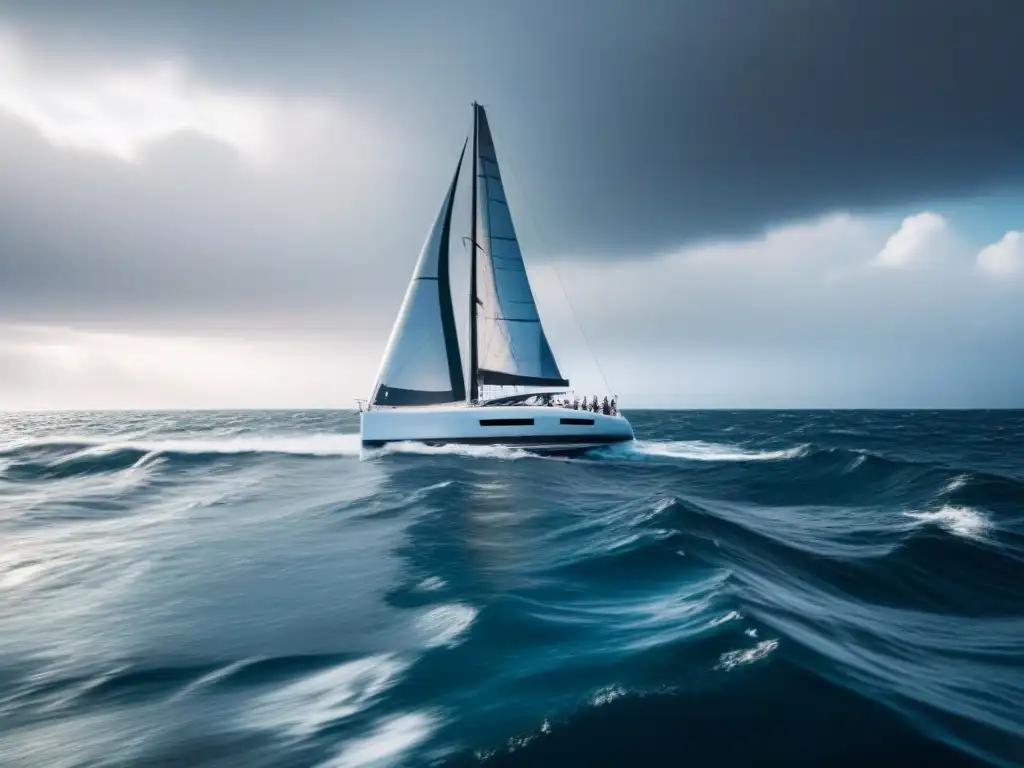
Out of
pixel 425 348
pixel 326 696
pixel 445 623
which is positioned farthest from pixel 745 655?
pixel 425 348

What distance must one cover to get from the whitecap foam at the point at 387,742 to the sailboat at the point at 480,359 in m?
23.8

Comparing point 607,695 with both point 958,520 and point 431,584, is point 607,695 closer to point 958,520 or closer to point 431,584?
point 431,584

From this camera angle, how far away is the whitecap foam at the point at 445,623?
7.46 metres

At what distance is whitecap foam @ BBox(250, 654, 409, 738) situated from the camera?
568 cm

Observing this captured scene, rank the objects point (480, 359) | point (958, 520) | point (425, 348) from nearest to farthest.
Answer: point (958, 520)
point (425, 348)
point (480, 359)

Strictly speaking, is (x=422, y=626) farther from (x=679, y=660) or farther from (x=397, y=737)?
(x=679, y=660)

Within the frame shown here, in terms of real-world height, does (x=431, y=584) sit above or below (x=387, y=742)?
below

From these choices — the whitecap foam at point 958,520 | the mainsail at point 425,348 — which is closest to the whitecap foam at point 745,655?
the whitecap foam at point 958,520

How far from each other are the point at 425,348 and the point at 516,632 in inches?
957

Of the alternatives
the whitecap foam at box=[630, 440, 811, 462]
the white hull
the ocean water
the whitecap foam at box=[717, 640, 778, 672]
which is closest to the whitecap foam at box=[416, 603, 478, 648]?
the ocean water

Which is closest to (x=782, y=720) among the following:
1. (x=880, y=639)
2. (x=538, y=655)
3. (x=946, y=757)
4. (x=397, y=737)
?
(x=946, y=757)

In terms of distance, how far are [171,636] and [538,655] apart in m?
5.39

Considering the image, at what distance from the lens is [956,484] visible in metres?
20.5

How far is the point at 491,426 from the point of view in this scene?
2970 centimetres
